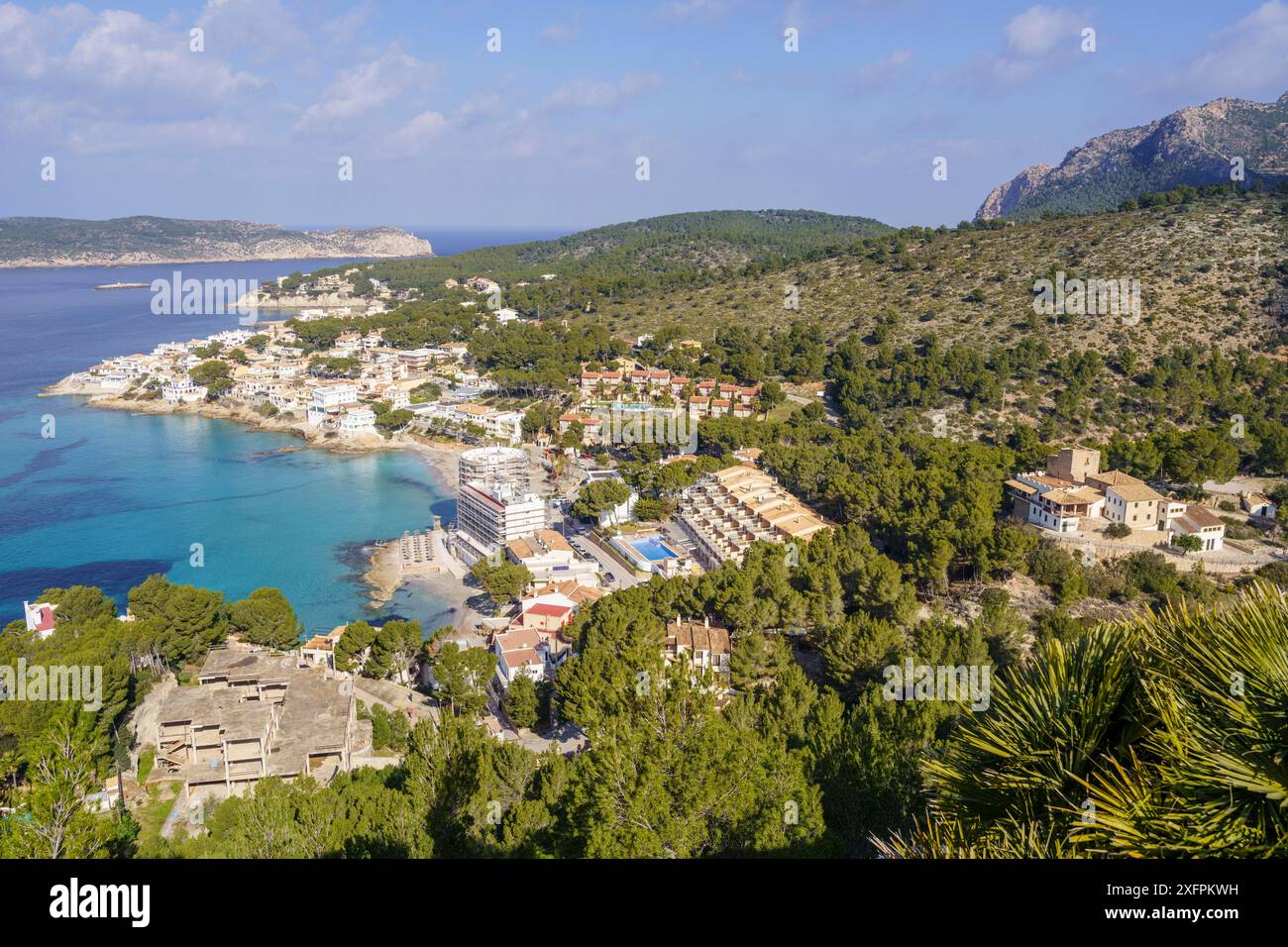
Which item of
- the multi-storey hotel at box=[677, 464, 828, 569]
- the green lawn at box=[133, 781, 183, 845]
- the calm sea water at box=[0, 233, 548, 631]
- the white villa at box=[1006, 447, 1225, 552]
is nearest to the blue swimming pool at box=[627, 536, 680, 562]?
the multi-storey hotel at box=[677, 464, 828, 569]

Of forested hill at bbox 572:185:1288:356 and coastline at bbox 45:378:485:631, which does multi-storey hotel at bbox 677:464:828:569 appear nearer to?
coastline at bbox 45:378:485:631

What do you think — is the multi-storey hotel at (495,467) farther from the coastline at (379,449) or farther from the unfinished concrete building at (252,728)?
the unfinished concrete building at (252,728)

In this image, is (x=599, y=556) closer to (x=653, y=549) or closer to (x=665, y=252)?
(x=653, y=549)

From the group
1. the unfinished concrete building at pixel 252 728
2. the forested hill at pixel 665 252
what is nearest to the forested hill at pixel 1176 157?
the forested hill at pixel 665 252

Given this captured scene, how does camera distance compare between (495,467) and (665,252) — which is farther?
(665,252)

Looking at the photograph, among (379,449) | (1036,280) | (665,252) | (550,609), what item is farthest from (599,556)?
(665,252)

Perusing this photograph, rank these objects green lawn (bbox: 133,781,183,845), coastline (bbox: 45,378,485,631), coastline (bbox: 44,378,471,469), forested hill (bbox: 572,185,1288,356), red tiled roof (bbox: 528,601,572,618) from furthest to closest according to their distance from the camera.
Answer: coastline (bbox: 44,378,471,469) < forested hill (bbox: 572,185,1288,356) < coastline (bbox: 45,378,485,631) < red tiled roof (bbox: 528,601,572,618) < green lawn (bbox: 133,781,183,845)

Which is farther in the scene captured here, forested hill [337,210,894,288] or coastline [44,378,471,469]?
forested hill [337,210,894,288]
